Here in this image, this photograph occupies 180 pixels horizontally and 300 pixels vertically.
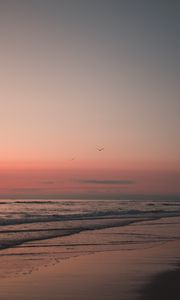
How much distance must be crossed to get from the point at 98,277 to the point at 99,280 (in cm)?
48

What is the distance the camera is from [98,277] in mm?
12727

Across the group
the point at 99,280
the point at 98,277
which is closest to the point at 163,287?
the point at 99,280

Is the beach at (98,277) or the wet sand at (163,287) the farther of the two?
the beach at (98,277)

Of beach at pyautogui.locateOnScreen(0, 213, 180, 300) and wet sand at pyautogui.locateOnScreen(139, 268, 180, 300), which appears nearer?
wet sand at pyautogui.locateOnScreen(139, 268, 180, 300)

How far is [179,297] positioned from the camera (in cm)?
1024

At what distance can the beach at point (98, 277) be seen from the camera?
1048cm

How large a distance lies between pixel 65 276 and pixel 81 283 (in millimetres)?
1084

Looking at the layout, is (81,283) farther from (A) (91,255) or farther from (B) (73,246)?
(B) (73,246)

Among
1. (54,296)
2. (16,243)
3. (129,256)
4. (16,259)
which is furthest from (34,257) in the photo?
(54,296)

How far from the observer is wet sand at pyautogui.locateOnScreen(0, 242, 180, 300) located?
10414 mm

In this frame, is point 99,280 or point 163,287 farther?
point 99,280

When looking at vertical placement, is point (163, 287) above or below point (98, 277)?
below

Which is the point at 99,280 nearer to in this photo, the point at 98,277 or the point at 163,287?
the point at 98,277

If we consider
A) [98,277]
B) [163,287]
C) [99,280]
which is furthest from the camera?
[98,277]
